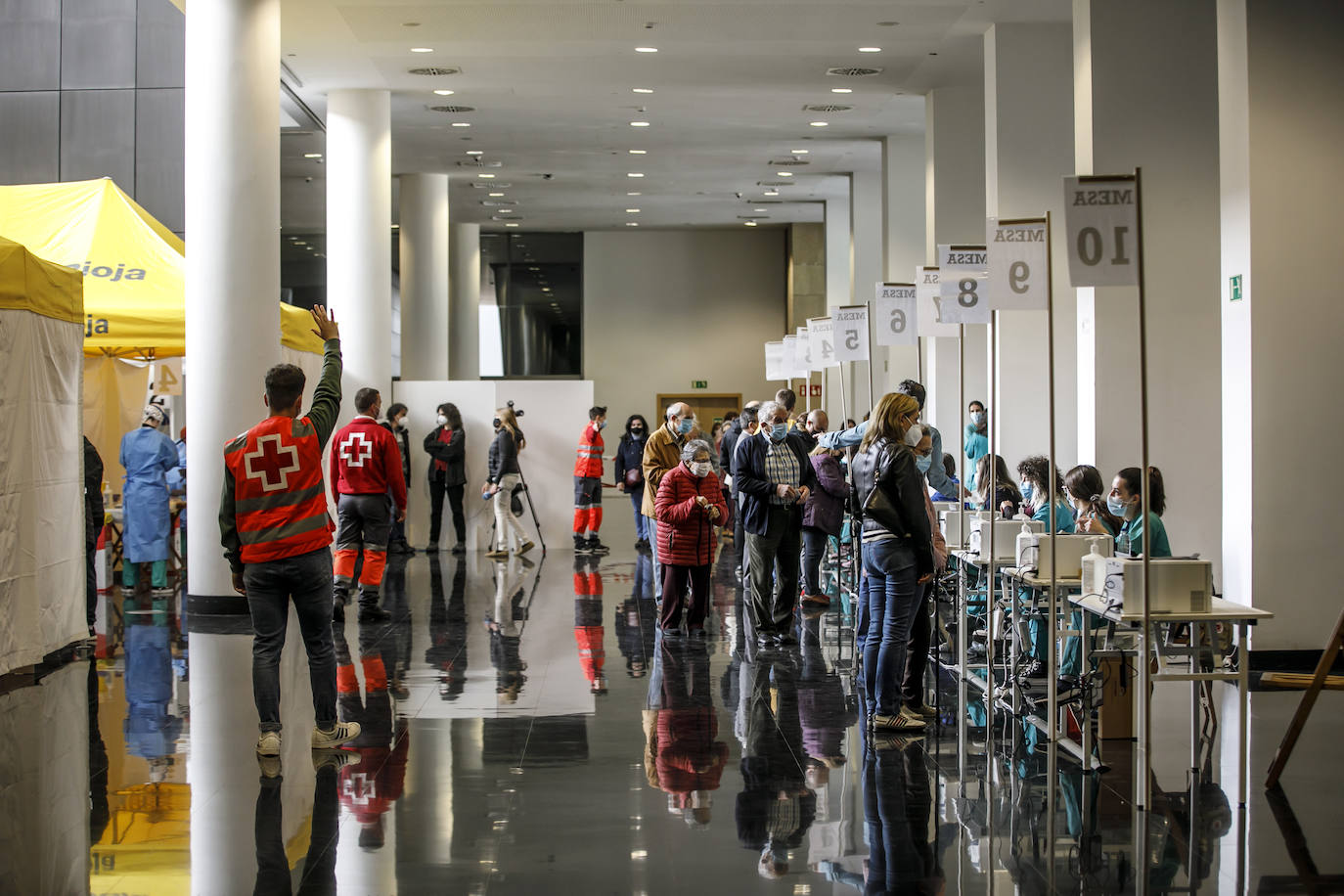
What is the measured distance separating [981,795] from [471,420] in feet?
34.6

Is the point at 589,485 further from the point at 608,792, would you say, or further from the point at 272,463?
the point at 608,792

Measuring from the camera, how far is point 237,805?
465 cm

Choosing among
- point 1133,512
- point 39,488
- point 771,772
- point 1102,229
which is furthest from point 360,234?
point 1102,229

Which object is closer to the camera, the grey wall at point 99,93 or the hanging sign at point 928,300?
the hanging sign at point 928,300

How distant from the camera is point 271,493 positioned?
5129mm

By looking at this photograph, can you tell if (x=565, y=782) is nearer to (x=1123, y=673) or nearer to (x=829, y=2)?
(x=1123, y=673)

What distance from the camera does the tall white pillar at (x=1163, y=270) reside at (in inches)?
378

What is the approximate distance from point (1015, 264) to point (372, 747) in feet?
11.1

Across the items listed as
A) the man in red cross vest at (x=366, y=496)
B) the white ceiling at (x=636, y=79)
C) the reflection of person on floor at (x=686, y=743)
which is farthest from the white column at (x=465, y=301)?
the reflection of person on floor at (x=686, y=743)

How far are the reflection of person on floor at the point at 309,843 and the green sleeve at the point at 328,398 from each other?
1347 millimetres

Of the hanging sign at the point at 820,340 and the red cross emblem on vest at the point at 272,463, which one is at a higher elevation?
the hanging sign at the point at 820,340

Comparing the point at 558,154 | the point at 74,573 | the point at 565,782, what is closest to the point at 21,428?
the point at 74,573

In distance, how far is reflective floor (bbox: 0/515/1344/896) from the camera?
12.9ft

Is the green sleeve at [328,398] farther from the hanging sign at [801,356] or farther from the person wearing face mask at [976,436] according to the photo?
the person wearing face mask at [976,436]
